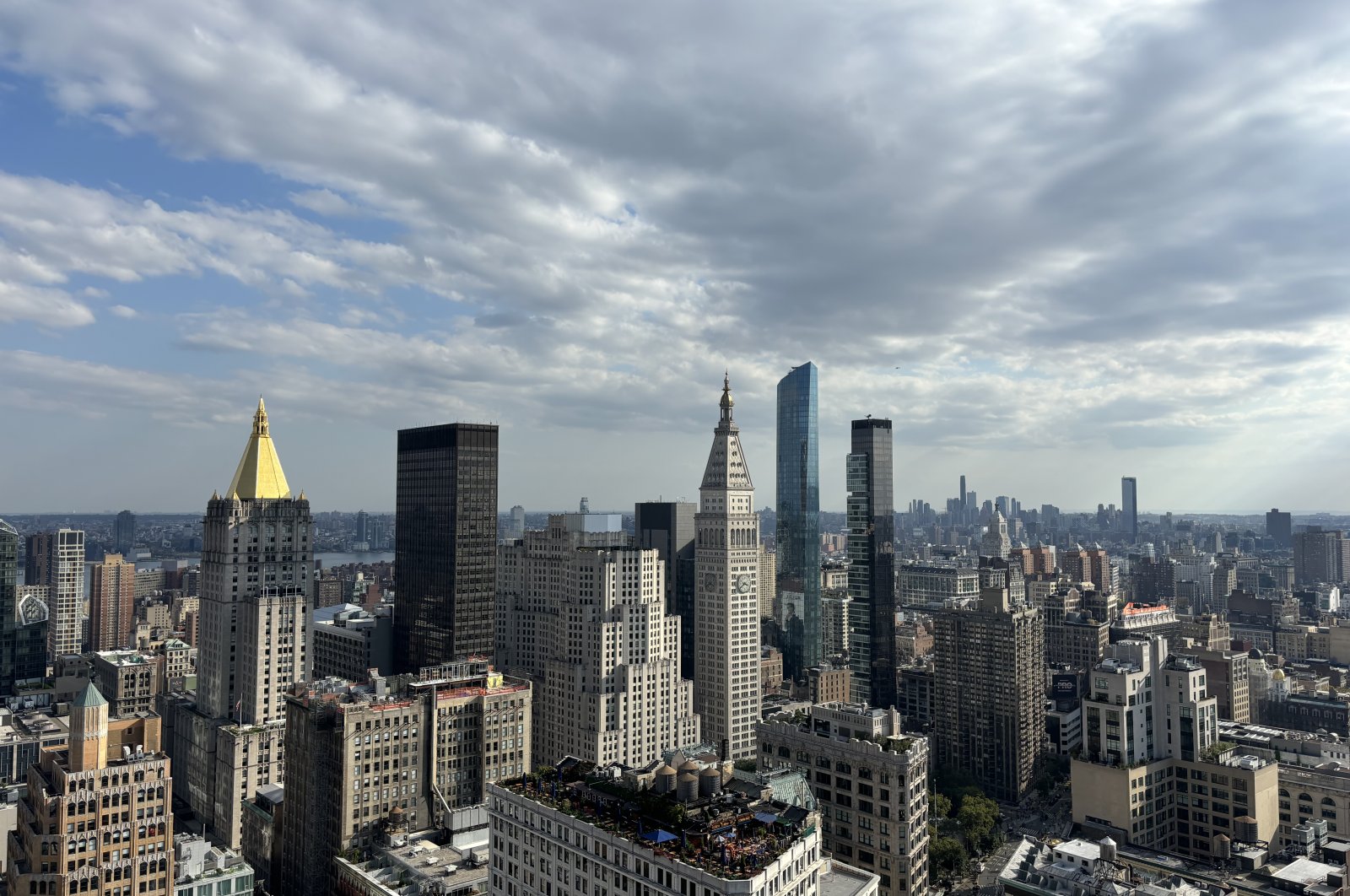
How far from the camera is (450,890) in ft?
244

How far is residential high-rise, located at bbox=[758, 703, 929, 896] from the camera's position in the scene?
74938 mm

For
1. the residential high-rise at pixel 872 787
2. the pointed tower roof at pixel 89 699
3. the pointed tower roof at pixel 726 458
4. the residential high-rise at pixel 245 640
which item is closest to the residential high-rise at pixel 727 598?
the pointed tower roof at pixel 726 458

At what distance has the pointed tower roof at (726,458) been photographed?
170250mm

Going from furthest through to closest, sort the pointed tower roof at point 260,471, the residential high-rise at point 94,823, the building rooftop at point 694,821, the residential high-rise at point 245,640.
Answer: the pointed tower roof at point 260,471
the residential high-rise at point 245,640
the residential high-rise at point 94,823
the building rooftop at point 694,821

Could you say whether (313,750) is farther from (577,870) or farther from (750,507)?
(750,507)

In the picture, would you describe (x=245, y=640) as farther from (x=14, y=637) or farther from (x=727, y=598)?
(x=14, y=637)

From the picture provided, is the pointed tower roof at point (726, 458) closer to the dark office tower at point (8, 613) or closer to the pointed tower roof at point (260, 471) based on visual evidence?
the pointed tower roof at point (260, 471)

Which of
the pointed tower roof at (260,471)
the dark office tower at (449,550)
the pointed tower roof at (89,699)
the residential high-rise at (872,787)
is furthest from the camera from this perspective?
the dark office tower at (449,550)

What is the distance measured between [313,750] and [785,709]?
103m

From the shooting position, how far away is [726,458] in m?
171

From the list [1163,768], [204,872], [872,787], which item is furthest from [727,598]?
[204,872]

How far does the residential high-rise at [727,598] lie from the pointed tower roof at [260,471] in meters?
73.0

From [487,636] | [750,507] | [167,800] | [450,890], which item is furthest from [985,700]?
[167,800]

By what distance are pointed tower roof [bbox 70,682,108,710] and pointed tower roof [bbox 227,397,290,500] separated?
79147 millimetres
